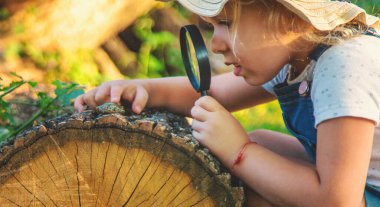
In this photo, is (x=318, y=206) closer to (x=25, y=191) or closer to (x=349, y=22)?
(x=349, y=22)

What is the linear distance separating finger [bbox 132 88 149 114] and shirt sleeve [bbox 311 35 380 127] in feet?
1.93

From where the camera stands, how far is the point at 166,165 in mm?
1667

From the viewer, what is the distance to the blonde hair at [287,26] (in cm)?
175

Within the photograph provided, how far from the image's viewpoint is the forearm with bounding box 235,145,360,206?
166 cm

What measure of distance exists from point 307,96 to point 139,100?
573mm

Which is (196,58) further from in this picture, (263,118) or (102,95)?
(263,118)

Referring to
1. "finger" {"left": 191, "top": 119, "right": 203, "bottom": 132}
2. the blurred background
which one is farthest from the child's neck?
the blurred background

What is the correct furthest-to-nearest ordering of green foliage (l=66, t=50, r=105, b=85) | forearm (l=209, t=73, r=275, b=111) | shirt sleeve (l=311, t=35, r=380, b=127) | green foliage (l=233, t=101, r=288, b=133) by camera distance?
green foliage (l=66, t=50, r=105, b=85) → green foliage (l=233, t=101, r=288, b=133) → forearm (l=209, t=73, r=275, b=111) → shirt sleeve (l=311, t=35, r=380, b=127)

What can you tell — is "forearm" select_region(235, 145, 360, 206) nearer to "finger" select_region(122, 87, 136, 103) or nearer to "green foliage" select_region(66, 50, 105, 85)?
"finger" select_region(122, 87, 136, 103)

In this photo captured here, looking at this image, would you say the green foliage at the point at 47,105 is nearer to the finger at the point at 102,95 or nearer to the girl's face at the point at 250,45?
the finger at the point at 102,95

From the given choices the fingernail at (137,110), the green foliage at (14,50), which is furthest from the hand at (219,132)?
the green foliage at (14,50)

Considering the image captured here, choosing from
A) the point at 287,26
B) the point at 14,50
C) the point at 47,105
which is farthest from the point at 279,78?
the point at 14,50

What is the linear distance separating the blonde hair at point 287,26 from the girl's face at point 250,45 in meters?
0.02

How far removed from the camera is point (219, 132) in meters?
1.76
